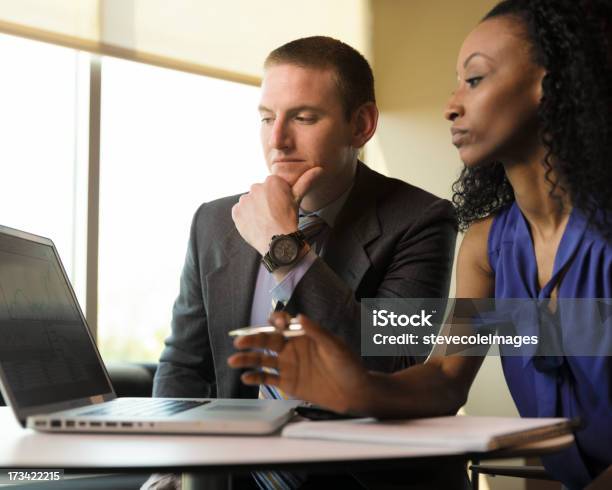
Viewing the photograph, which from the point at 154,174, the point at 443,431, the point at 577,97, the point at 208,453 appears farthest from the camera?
the point at 154,174

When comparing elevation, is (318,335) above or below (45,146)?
below

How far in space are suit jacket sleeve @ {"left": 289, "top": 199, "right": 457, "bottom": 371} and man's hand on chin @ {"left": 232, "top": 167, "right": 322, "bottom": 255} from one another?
128mm

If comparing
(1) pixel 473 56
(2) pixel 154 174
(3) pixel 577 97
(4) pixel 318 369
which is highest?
(2) pixel 154 174

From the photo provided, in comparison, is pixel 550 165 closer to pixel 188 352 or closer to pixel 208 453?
pixel 208 453

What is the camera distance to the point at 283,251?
5.62ft

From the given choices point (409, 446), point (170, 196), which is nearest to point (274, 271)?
point (409, 446)

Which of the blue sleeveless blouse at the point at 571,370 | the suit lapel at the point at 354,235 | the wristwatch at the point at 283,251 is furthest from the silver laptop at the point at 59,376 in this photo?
the suit lapel at the point at 354,235

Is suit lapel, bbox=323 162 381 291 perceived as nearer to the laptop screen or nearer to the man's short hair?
the man's short hair

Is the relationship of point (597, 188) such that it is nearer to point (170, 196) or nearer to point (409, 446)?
point (409, 446)

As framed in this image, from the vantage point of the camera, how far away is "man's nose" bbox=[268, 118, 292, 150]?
197 centimetres

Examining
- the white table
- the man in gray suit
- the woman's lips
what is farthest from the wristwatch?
the white table

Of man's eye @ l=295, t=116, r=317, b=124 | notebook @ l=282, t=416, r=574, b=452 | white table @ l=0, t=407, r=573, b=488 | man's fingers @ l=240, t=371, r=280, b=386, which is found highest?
man's eye @ l=295, t=116, r=317, b=124

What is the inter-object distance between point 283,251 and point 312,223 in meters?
0.36

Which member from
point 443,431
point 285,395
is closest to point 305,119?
point 285,395
